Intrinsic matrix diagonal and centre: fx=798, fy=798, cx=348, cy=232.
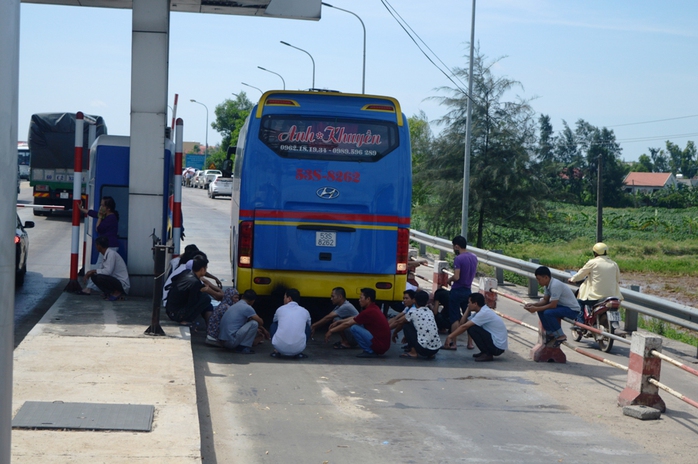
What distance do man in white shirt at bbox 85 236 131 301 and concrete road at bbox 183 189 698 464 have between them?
6.91ft

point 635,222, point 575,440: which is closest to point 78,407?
point 575,440

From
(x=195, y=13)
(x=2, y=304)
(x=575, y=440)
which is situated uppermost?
(x=195, y=13)

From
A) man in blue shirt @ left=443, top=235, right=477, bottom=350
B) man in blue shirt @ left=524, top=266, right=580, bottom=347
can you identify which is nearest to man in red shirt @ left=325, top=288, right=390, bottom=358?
man in blue shirt @ left=443, top=235, right=477, bottom=350

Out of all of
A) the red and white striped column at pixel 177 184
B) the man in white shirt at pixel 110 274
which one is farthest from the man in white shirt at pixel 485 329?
the man in white shirt at pixel 110 274

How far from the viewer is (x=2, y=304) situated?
12.6ft

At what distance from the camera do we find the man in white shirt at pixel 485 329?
1079 cm

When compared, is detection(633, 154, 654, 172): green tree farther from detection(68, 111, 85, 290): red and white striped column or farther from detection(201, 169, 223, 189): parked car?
detection(68, 111, 85, 290): red and white striped column

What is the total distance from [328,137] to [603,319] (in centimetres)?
490

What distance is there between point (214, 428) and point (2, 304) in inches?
150

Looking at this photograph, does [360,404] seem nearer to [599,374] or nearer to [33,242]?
[599,374]

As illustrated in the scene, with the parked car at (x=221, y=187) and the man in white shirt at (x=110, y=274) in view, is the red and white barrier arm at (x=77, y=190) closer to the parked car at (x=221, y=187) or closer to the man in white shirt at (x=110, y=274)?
the man in white shirt at (x=110, y=274)

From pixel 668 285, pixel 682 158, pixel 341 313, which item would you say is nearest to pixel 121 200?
pixel 341 313

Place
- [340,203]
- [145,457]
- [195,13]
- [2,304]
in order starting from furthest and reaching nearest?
[195,13] < [340,203] < [145,457] < [2,304]

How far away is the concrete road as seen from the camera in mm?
6934
